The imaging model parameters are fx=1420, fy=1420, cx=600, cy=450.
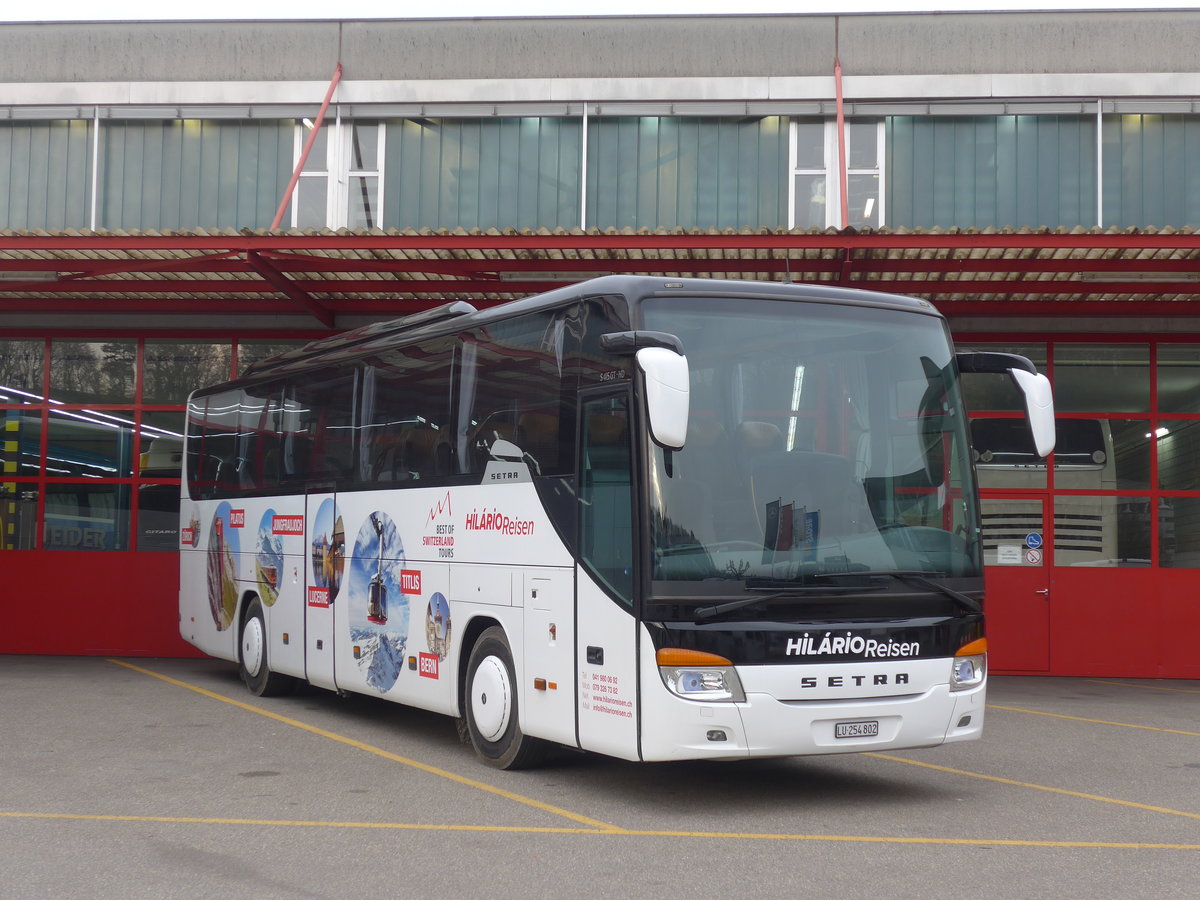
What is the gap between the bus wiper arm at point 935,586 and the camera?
8172mm

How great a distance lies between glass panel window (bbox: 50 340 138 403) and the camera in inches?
717

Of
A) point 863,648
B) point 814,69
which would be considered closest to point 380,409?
point 863,648

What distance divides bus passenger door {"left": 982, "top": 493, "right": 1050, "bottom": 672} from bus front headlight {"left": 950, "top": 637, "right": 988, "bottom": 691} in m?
8.07

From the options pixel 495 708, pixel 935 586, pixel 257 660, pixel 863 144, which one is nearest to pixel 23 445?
pixel 257 660

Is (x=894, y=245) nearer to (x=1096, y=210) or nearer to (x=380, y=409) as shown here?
(x=380, y=409)

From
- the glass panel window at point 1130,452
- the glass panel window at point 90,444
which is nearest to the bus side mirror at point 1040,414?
the glass panel window at point 1130,452

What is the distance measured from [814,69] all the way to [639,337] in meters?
11.6

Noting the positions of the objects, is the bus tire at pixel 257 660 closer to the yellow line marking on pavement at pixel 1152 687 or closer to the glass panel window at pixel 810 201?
the glass panel window at pixel 810 201

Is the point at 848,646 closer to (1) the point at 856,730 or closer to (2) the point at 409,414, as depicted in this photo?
(1) the point at 856,730

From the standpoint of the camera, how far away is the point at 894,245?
12.9 m

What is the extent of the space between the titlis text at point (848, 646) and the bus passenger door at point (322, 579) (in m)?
5.32

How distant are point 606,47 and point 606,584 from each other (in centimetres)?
1200

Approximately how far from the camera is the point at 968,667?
27.8ft

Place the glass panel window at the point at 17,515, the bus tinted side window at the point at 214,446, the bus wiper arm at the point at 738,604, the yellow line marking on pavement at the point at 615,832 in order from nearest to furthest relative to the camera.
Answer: the yellow line marking on pavement at the point at 615,832, the bus wiper arm at the point at 738,604, the bus tinted side window at the point at 214,446, the glass panel window at the point at 17,515
